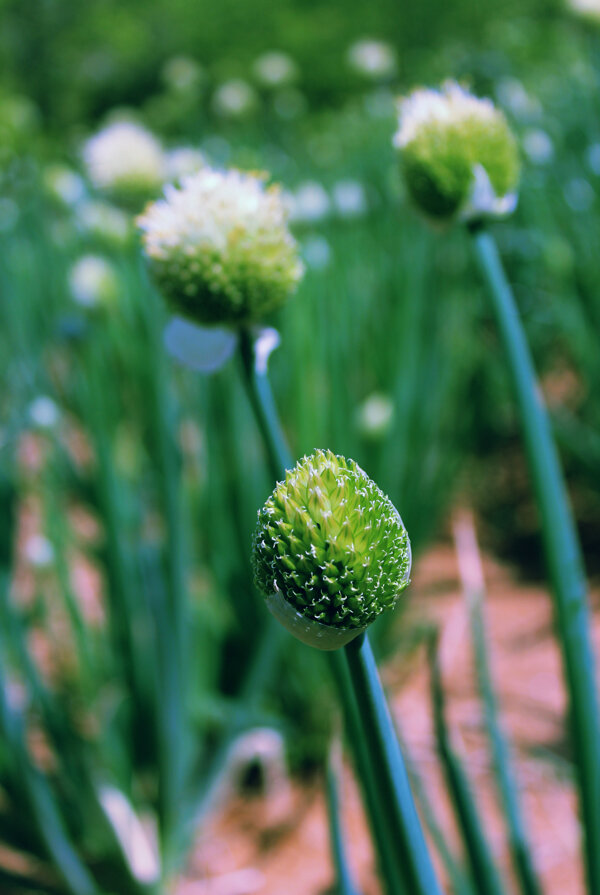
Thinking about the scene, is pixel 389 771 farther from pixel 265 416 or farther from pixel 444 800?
pixel 444 800

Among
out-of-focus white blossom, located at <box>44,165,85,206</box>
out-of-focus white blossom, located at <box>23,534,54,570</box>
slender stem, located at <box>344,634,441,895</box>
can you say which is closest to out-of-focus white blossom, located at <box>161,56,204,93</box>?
out-of-focus white blossom, located at <box>44,165,85,206</box>

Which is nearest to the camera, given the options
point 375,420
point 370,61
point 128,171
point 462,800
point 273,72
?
point 462,800

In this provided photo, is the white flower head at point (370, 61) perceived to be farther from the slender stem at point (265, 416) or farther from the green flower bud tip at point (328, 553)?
the green flower bud tip at point (328, 553)

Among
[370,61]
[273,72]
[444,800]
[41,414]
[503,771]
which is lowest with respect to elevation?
[503,771]

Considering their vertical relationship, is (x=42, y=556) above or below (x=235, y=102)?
below

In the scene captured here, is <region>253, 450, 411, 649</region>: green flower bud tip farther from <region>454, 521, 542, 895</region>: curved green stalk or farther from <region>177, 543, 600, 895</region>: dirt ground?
<region>177, 543, 600, 895</region>: dirt ground

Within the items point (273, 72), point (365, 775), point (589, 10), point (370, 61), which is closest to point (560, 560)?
point (365, 775)

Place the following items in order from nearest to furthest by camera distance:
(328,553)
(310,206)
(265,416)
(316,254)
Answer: (328,553) < (265,416) < (316,254) < (310,206)
